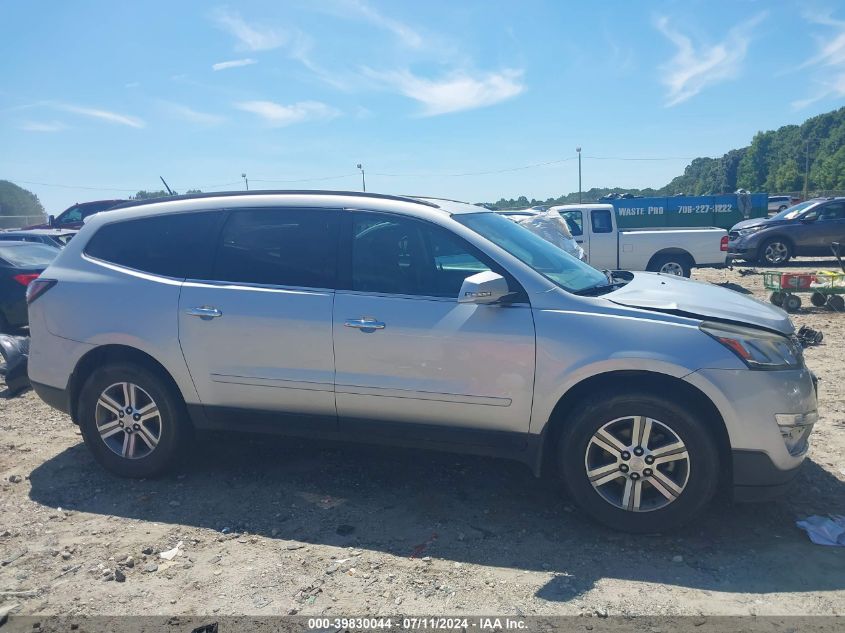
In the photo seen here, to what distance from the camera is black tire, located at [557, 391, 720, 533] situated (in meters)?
3.32

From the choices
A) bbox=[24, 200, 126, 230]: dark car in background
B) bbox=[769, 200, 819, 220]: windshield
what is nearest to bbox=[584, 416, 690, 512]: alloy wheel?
bbox=[769, 200, 819, 220]: windshield

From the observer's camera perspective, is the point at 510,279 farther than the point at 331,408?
No

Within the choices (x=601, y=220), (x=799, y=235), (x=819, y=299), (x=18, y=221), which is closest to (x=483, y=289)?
(x=819, y=299)

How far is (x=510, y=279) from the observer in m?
3.64

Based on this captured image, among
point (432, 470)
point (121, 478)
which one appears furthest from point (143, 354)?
point (432, 470)

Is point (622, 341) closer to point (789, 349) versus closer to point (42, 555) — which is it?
point (789, 349)

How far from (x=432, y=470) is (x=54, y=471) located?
2734 millimetres

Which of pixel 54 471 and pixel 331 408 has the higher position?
pixel 331 408

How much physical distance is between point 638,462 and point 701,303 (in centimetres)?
101

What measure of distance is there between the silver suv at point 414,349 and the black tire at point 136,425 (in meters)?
0.02

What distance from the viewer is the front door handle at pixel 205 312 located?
13.1ft

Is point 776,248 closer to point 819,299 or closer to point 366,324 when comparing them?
point 819,299

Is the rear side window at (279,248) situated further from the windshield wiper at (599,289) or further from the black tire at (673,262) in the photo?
the black tire at (673,262)

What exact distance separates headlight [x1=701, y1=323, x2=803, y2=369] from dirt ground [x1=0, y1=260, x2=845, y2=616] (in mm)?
987
